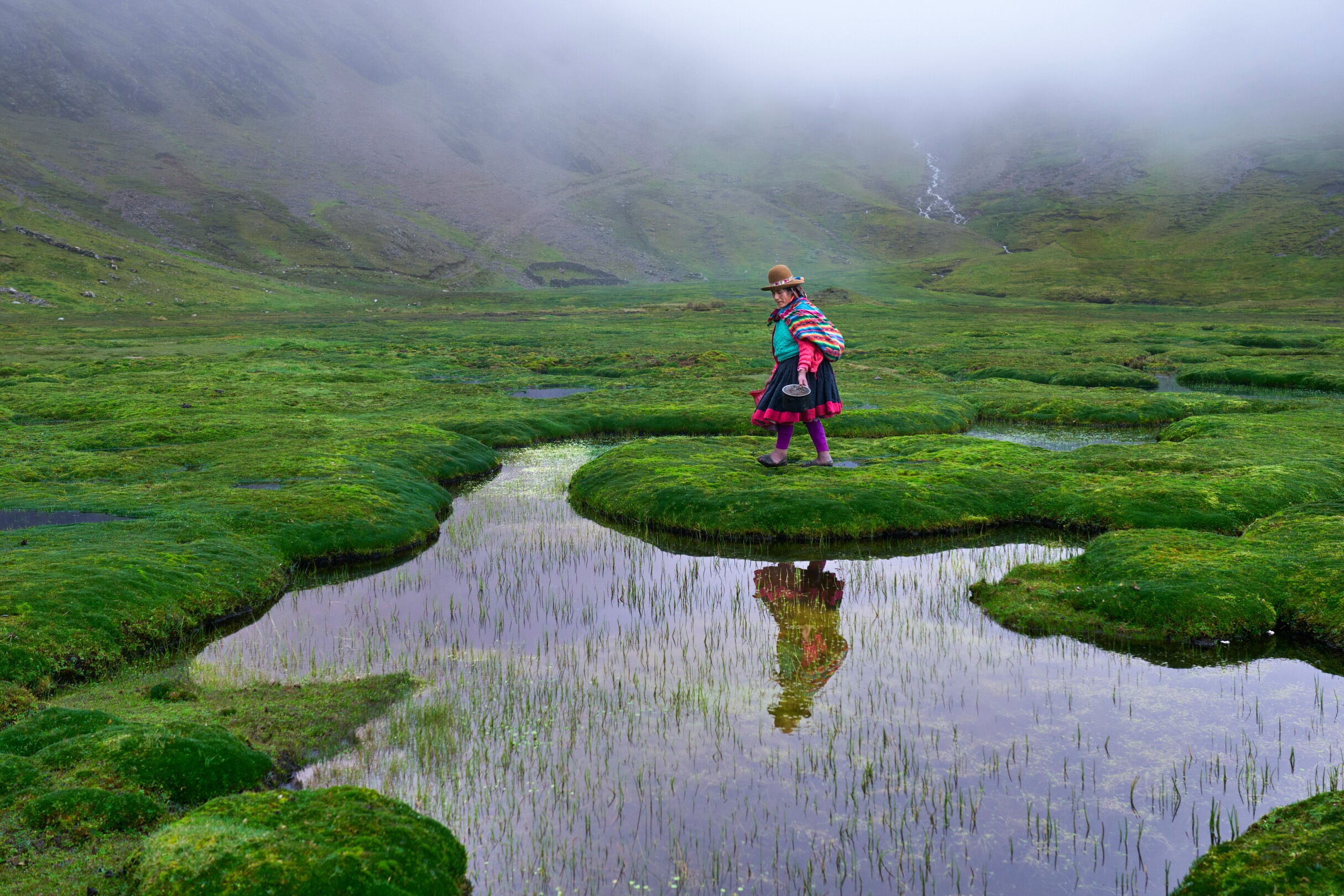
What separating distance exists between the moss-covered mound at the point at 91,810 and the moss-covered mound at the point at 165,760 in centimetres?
29

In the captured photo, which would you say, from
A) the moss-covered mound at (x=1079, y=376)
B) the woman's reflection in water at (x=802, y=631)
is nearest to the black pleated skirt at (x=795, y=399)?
the woman's reflection in water at (x=802, y=631)

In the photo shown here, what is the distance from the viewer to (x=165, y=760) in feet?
32.8

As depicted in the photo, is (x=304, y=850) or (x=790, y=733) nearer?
(x=304, y=850)

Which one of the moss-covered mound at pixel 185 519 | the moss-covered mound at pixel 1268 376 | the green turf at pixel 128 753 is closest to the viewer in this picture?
the green turf at pixel 128 753

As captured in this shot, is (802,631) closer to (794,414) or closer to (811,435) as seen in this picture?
(794,414)

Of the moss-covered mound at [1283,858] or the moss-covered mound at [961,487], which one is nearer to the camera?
the moss-covered mound at [1283,858]

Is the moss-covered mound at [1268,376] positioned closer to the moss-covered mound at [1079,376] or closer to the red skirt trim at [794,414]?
the moss-covered mound at [1079,376]

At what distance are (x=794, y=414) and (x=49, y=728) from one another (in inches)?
703

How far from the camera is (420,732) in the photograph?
11.9 m

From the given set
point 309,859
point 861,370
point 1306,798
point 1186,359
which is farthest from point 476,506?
point 1186,359

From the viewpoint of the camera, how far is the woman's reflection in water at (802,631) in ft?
43.2

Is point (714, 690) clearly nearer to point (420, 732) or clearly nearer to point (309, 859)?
point (420, 732)

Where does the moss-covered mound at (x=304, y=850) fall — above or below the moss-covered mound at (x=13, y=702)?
below

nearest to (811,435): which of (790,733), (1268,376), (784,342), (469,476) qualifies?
(784,342)
